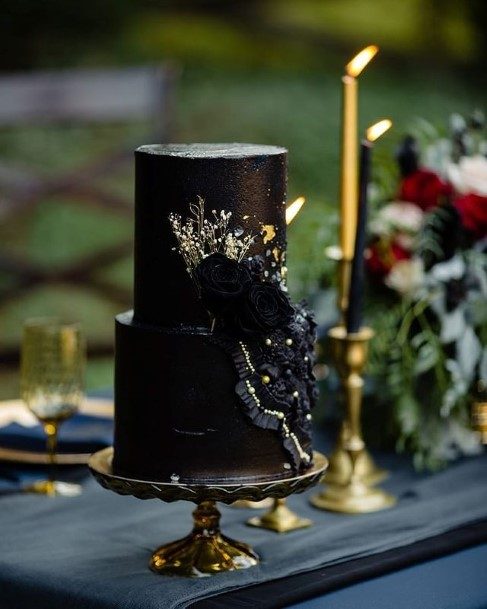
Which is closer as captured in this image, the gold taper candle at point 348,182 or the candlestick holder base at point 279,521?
the candlestick holder base at point 279,521

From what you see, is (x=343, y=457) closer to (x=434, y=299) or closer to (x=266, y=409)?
(x=434, y=299)

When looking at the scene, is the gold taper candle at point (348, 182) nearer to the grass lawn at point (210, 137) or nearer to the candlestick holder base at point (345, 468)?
the candlestick holder base at point (345, 468)

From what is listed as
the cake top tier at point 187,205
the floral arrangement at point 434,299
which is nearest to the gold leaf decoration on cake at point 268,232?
the cake top tier at point 187,205

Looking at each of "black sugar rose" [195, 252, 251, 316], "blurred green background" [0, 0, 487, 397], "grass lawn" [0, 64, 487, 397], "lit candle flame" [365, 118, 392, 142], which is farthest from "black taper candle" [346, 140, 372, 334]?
"blurred green background" [0, 0, 487, 397]

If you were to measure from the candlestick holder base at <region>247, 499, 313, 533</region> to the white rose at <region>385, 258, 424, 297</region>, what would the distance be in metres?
0.43

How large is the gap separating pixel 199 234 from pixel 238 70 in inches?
286

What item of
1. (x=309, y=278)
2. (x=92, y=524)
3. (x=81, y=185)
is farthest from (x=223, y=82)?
(x=92, y=524)

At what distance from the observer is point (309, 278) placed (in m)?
2.24

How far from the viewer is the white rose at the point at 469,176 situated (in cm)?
206

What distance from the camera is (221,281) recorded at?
148 cm

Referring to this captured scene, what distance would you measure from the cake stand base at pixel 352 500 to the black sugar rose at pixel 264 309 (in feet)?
1.49

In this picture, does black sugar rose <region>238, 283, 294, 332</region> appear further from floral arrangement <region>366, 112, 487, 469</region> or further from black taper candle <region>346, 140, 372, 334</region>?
floral arrangement <region>366, 112, 487, 469</region>

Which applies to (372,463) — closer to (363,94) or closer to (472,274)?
(472,274)

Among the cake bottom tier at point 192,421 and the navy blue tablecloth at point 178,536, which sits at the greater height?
the cake bottom tier at point 192,421
